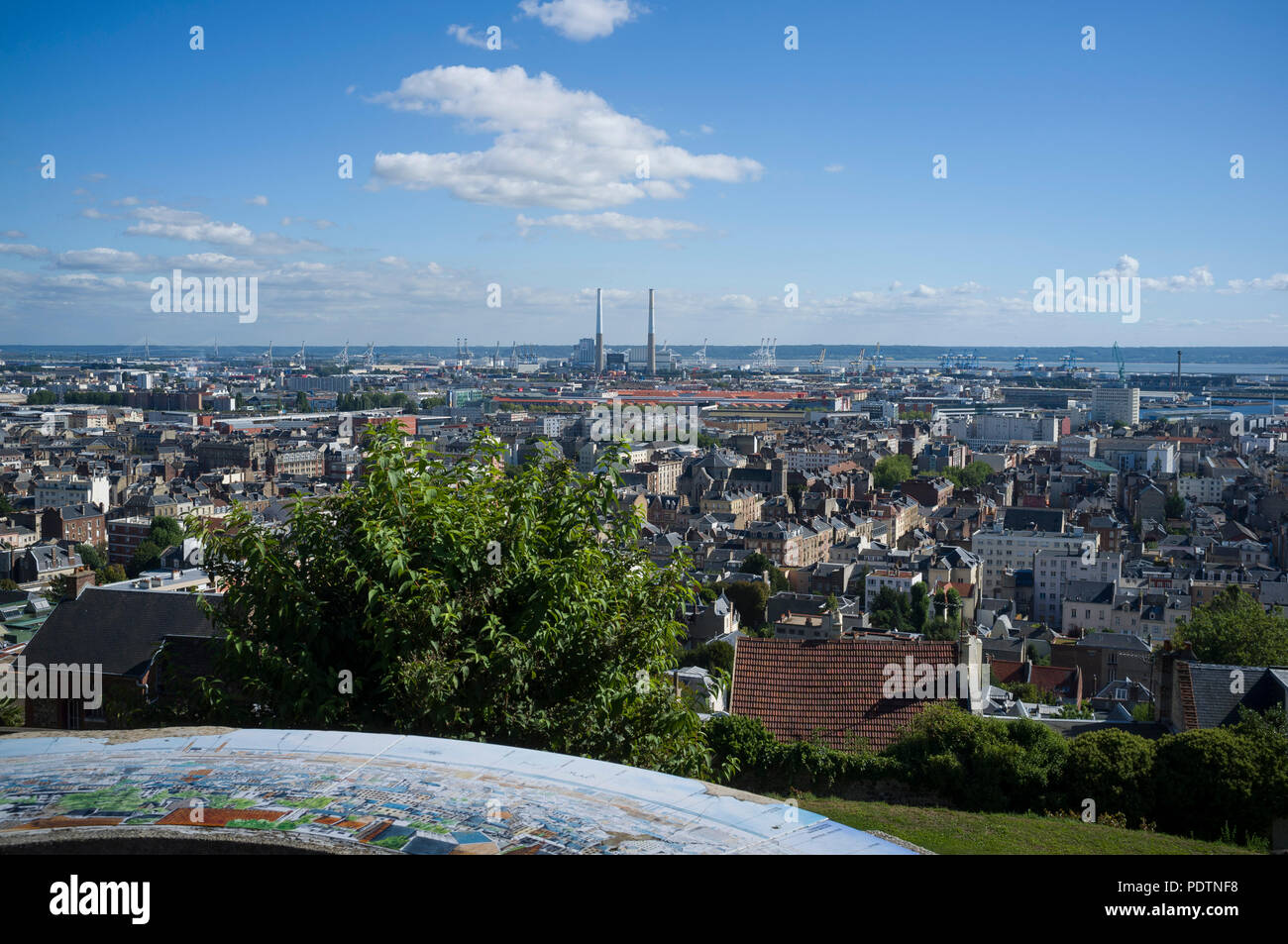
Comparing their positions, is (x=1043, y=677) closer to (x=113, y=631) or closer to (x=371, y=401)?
(x=113, y=631)

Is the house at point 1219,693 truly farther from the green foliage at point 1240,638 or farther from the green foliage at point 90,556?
the green foliage at point 90,556

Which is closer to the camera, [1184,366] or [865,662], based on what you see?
[865,662]

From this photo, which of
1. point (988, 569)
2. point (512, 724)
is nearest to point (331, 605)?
point (512, 724)

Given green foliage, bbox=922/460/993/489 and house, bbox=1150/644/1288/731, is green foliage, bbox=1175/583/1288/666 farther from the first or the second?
green foliage, bbox=922/460/993/489

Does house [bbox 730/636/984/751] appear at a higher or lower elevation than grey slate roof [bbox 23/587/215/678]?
lower

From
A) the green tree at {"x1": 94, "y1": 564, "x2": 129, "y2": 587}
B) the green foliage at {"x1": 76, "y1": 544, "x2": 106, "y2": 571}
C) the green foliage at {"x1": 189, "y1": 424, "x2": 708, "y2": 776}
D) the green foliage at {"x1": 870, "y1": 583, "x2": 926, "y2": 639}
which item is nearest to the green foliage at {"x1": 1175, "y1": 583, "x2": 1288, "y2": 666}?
the green foliage at {"x1": 870, "y1": 583, "x2": 926, "y2": 639}

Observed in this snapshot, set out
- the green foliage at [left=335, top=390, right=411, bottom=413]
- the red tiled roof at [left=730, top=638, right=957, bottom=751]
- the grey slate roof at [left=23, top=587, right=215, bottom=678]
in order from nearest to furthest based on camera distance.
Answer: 1. the red tiled roof at [left=730, top=638, right=957, bottom=751]
2. the grey slate roof at [left=23, top=587, right=215, bottom=678]
3. the green foliage at [left=335, top=390, right=411, bottom=413]
